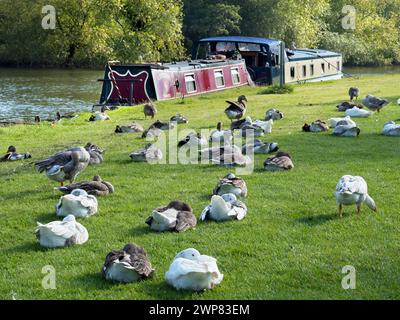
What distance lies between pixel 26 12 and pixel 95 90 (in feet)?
59.9

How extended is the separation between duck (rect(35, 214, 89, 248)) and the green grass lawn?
3.4 inches

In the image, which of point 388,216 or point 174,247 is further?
point 388,216

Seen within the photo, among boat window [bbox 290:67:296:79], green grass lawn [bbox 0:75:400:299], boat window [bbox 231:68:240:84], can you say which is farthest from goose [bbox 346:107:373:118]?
boat window [bbox 290:67:296:79]

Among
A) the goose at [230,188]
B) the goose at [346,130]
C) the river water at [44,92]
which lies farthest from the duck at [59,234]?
the river water at [44,92]

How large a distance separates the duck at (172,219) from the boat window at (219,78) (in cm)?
2081

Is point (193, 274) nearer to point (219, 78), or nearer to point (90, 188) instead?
point (90, 188)

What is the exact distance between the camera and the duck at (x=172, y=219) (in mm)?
6957

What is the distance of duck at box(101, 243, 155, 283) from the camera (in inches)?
219

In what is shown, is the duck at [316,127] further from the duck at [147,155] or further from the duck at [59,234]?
the duck at [59,234]

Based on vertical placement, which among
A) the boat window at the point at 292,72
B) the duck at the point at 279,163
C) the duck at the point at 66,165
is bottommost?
the boat window at the point at 292,72

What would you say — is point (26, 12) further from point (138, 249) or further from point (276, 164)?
point (138, 249)

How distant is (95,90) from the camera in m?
32.9

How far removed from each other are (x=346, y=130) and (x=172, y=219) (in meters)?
6.90

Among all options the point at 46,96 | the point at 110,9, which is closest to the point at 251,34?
the point at 110,9
